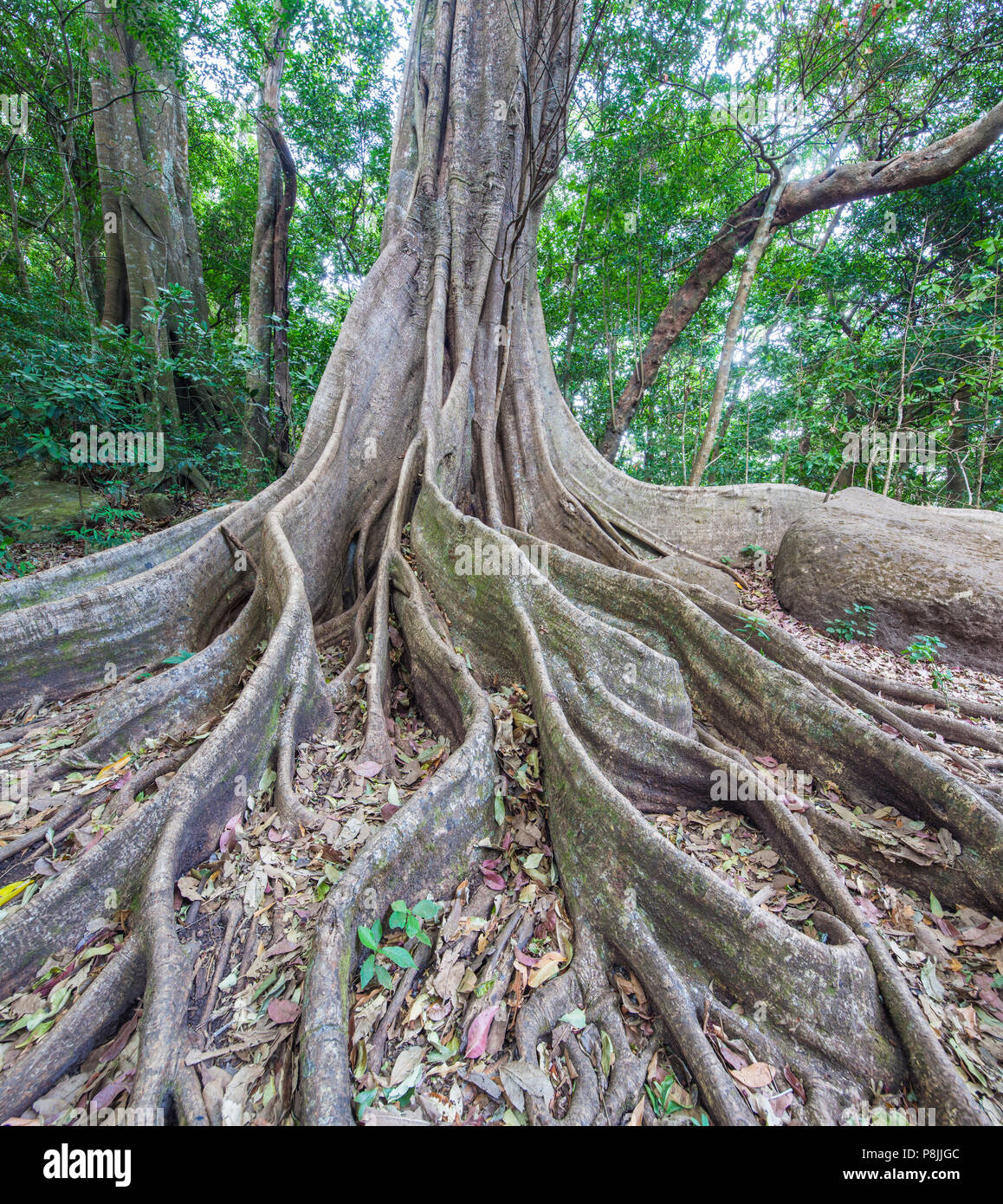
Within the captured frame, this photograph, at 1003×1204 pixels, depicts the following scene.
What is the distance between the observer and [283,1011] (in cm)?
178

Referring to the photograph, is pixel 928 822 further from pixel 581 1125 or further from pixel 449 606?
pixel 449 606

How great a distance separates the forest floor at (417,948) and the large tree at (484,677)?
8 centimetres

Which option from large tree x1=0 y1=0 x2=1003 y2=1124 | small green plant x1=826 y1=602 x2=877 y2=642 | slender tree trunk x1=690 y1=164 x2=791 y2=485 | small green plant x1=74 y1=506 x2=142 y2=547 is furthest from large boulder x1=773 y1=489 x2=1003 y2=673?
small green plant x1=74 y1=506 x2=142 y2=547

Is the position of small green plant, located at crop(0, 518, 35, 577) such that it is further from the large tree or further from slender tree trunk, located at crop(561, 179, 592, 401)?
slender tree trunk, located at crop(561, 179, 592, 401)

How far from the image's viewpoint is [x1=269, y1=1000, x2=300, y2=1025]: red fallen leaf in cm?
176

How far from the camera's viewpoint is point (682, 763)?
2.71m

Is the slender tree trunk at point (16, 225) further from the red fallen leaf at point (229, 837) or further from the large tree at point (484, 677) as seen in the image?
the red fallen leaf at point (229, 837)

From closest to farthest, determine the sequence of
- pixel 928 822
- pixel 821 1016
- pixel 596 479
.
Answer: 1. pixel 821 1016
2. pixel 928 822
3. pixel 596 479

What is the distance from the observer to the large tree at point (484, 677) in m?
1.82

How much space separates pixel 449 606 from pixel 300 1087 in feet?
8.40

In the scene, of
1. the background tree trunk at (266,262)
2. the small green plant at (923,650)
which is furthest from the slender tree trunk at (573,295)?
the small green plant at (923,650)

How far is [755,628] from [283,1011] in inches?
138

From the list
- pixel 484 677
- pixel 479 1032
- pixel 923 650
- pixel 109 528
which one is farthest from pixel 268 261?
pixel 923 650
